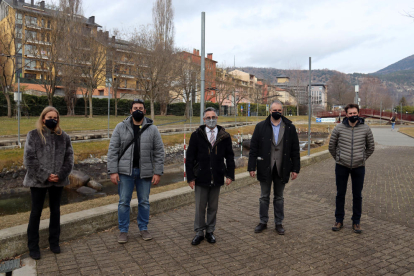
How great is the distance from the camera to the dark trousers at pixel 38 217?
409 centimetres

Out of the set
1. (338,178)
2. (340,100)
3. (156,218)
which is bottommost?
(156,218)

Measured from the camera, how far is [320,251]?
4352 mm

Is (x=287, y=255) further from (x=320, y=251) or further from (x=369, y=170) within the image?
(x=369, y=170)

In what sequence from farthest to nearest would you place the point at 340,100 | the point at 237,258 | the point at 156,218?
the point at 340,100
the point at 156,218
the point at 237,258

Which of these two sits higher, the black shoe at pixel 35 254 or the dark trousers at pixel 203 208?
the dark trousers at pixel 203 208

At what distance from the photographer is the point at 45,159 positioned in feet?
13.8

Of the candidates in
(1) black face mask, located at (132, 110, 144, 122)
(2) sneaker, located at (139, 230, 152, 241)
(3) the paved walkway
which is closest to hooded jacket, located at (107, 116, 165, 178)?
(1) black face mask, located at (132, 110, 144, 122)

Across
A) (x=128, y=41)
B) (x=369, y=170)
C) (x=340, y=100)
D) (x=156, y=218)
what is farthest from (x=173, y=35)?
(x=340, y=100)

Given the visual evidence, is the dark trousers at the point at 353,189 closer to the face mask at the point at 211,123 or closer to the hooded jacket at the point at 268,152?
the hooded jacket at the point at 268,152

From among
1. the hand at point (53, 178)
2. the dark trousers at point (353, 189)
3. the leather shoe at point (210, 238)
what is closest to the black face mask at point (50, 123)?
the hand at point (53, 178)

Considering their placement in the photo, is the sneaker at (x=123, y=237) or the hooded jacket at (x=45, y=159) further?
the sneaker at (x=123, y=237)

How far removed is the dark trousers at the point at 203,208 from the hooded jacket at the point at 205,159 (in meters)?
0.16

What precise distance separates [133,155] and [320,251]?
2.92 metres

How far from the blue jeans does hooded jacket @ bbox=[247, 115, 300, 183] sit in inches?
68.0
